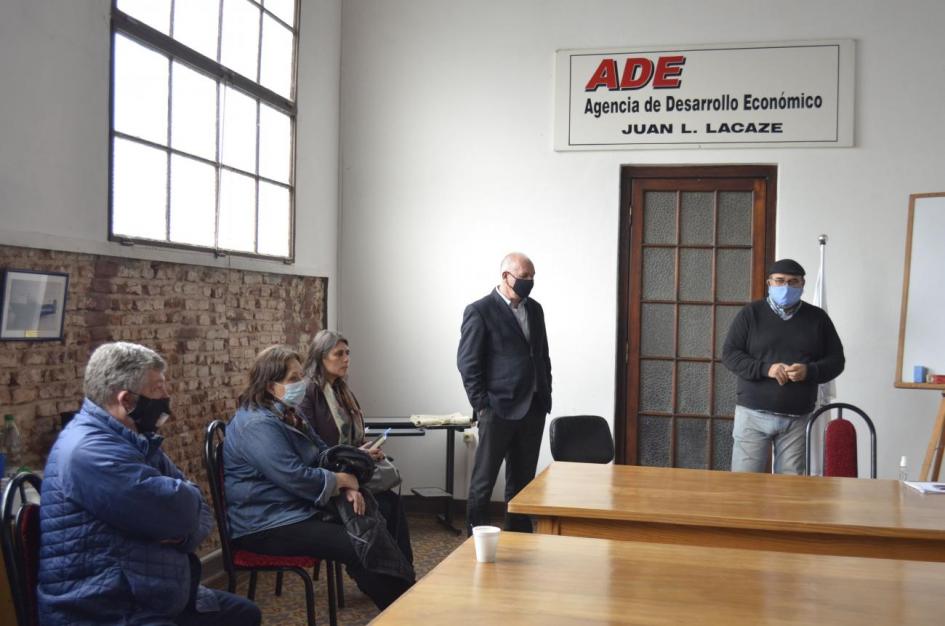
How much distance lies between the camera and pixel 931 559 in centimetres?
307

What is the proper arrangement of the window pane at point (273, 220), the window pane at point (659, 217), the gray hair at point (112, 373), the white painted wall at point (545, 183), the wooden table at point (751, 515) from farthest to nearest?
the window pane at point (659, 217)
the white painted wall at point (545, 183)
the window pane at point (273, 220)
the wooden table at point (751, 515)
the gray hair at point (112, 373)

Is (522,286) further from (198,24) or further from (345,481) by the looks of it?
(198,24)

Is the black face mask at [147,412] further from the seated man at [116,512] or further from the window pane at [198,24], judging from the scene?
the window pane at [198,24]

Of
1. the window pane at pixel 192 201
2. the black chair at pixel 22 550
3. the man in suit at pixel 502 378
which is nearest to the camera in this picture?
the black chair at pixel 22 550

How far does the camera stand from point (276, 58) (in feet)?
19.2

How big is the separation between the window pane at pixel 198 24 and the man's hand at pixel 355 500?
246 cm

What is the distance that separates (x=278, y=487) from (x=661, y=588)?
1.88 meters

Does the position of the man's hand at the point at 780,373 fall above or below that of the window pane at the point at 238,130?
below

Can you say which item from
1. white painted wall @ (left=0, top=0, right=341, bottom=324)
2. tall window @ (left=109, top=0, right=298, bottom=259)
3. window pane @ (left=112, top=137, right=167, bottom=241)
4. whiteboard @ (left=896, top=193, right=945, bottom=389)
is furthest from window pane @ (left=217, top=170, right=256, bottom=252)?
whiteboard @ (left=896, top=193, right=945, bottom=389)

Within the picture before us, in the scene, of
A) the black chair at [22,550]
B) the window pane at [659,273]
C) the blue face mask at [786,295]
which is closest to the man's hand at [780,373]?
the blue face mask at [786,295]

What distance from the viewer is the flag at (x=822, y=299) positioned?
229 inches

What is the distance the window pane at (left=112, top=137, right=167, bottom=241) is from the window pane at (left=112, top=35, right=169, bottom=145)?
0.08 metres

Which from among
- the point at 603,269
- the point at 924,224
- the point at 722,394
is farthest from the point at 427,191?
the point at 924,224

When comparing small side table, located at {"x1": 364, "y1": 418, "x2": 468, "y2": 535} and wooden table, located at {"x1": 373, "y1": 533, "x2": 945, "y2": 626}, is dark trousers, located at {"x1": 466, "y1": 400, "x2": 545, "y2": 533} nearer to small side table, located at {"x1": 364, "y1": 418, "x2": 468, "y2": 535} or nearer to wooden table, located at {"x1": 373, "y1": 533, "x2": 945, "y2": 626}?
small side table, located at {"x1": 364, "y1": 418, "x2": 468, "y2": 535}
